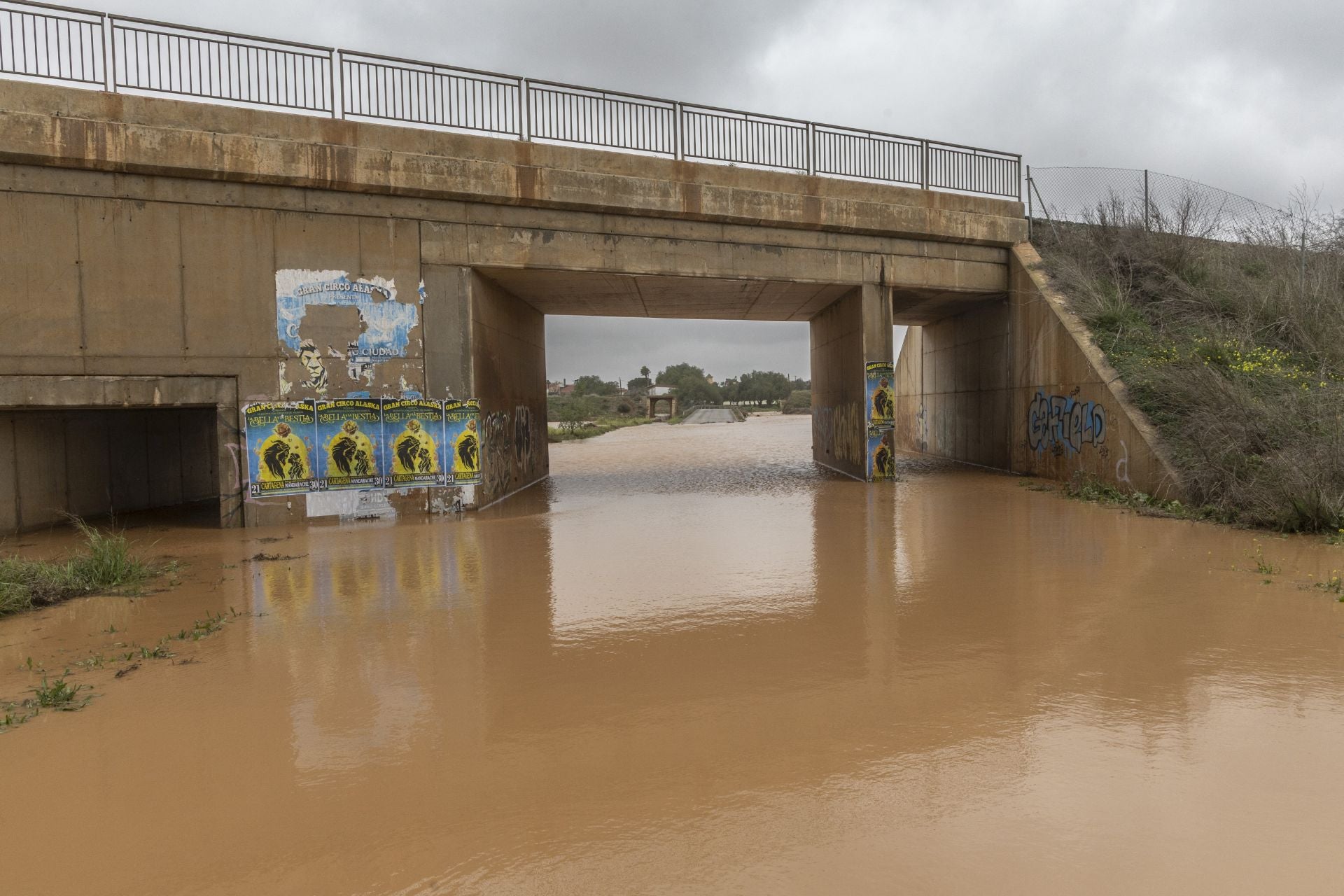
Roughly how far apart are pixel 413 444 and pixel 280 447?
1.97 metres

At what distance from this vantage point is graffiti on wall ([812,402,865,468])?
16.9 meters

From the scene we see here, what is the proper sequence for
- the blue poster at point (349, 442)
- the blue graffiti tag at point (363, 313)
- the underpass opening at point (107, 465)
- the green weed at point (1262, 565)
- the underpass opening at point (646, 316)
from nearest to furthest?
the green weed at point (1262, 565), the underpass opening at point (107, 465), the blue graffiti tag at point (363, 313), the blue poster at point (349, 442), the underpass opening at point (646, 316)

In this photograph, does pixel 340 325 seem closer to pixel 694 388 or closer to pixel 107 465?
pixel 107 465

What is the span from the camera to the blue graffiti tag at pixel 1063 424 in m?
13.8

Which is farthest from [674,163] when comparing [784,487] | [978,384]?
[978,384]

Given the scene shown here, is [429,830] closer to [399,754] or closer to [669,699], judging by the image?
[399,754]

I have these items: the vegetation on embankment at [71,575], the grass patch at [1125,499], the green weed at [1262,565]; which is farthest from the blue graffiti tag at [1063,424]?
the vegetation on embankment at [71,575]

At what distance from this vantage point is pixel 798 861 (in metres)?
2.93

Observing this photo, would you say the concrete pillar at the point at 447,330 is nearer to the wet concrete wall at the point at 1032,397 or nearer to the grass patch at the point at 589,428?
the wet concrete wall at the point at 1032,397

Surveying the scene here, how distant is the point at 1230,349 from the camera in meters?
12.7

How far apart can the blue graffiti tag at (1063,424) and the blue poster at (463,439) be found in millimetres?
11123

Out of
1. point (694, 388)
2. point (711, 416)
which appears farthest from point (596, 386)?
point (711, 416)

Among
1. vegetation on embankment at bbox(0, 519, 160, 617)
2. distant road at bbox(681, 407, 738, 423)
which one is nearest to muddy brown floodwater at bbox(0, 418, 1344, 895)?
vegetation on embankment at bbox(0, 519, 160, 617)

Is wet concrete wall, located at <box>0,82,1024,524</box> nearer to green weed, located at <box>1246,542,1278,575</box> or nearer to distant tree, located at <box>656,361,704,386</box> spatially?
green weed, located at <box>1246,542,1278,575</box>
